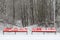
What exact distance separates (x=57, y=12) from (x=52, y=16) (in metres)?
0.33

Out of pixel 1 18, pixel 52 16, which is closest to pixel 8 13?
pixel 1 18

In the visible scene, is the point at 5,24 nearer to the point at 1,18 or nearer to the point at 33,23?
the point at 1,18

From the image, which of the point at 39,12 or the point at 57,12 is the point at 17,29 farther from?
the point at 57,12

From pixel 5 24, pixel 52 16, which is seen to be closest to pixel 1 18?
pixel 5 24

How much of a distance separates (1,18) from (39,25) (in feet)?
6.56

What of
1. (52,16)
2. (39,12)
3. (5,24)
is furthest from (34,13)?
(5,24)

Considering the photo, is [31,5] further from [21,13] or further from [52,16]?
[52,16]

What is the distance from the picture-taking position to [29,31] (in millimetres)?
8641

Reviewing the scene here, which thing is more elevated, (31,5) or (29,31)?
(31,5)

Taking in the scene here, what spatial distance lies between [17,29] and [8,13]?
0.93 meters

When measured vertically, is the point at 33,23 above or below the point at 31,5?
below

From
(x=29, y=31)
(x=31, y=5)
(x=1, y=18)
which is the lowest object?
(x=29, y=31)

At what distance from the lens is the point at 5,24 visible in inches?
348

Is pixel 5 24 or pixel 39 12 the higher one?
pixel 39 12
